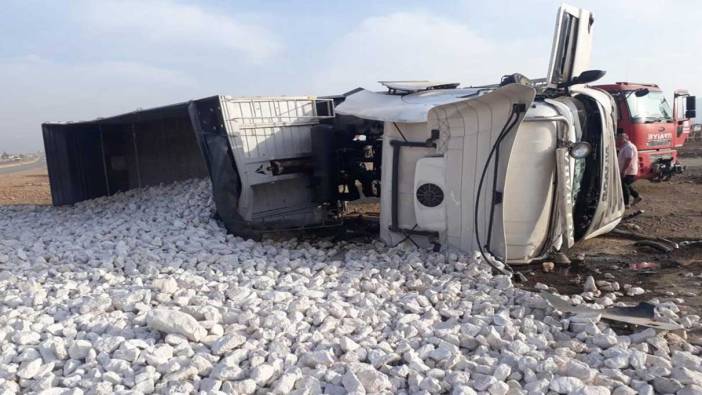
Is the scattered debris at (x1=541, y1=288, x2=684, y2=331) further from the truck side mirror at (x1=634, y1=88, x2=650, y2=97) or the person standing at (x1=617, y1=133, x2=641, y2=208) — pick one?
the truck side mirror at (x1=634, y1=88, x2=650, y2=97)

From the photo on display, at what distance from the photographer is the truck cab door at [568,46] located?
19.2 feet

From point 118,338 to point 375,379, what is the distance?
1.47 meters

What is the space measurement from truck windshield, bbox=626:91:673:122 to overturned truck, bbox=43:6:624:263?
4.48 metres

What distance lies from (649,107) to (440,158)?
286 inches

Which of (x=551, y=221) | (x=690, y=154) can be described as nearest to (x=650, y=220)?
(x=551, y=221)

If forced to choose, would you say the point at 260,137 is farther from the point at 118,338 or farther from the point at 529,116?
the point at 118,338

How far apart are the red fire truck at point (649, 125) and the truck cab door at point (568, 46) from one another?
455 cm

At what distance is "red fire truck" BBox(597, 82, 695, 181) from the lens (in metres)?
10.3

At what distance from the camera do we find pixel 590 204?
5.99 meters

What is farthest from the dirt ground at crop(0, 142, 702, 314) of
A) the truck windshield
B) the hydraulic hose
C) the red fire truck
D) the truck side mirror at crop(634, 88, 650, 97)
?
the truck side mirror at crop(634, 88, 650, 97)

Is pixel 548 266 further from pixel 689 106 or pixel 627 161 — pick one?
pixel 689 106

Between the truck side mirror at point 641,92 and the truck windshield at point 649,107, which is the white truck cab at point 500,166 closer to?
the truck windshield at point 649,107

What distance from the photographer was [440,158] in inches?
211

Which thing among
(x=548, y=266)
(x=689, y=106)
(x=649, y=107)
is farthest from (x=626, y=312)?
(x=689, y=106)
